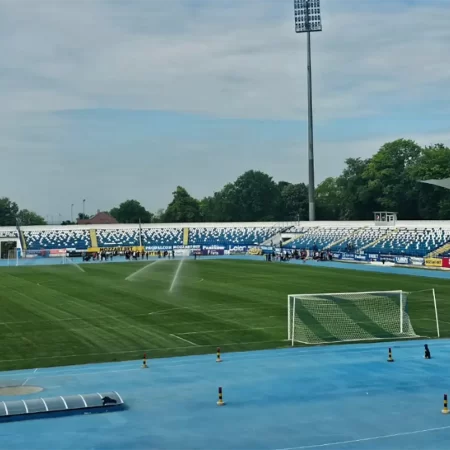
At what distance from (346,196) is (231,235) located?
74.5ft

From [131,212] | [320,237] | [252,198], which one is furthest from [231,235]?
[131,212]

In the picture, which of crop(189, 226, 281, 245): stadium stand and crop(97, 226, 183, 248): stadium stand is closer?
crop(189, 226, 281, 245): stadium stand

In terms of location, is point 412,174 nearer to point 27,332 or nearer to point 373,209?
point 373,209

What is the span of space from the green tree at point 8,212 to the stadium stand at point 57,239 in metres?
60.6

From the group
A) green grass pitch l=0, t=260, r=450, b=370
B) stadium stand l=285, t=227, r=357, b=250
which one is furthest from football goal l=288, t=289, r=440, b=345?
stadium stand l=285, t=227, r=357, b=250

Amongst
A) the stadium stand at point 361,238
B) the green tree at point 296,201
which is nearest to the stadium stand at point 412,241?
the stadium stand at point 361,238

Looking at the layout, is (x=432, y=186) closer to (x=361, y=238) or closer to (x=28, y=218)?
(x=361, y=238)

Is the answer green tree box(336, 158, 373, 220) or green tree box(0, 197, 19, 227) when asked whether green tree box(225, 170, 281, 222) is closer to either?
green tree box(336, 158, 373, 220)

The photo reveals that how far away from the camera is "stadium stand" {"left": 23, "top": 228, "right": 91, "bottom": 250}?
10738cm

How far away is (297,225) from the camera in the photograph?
4316 inches

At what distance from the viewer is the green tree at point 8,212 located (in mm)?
171887

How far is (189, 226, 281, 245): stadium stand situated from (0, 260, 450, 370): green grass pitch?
Result: 4035 centimetres

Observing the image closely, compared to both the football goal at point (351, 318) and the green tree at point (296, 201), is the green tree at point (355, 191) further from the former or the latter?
the football goal at point (351, 318)

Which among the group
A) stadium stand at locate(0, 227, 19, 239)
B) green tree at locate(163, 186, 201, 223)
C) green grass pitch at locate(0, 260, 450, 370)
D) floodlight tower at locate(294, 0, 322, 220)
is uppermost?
floodlight tower at locate(294, 0, 322, 220)
